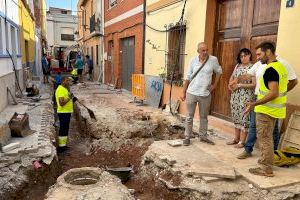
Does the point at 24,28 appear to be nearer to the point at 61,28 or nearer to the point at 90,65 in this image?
the point at 90,65

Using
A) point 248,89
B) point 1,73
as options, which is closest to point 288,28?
point 248,89

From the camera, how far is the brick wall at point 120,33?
11484 mm

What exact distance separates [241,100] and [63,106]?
3975mm

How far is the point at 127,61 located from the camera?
45.0ft

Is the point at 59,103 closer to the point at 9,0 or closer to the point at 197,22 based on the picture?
the point at 197,22

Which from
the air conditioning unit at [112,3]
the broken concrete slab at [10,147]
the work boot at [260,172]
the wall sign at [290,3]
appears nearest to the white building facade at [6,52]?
the broken concrete slab at [10,147]

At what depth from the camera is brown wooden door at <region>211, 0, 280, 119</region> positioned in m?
5.34

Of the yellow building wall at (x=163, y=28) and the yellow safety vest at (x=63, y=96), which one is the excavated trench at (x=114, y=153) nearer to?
the yellow safety vest at (x=63, y=96)

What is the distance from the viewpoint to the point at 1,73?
8.17 meters

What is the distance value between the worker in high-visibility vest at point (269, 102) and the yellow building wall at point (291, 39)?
3.12ft

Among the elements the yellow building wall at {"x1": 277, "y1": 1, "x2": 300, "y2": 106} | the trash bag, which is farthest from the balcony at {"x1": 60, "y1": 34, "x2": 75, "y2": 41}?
the trash bag

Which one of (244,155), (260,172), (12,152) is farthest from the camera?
(12,152)

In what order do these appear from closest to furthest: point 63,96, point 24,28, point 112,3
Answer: point 63,96
point 24,28
point 112,3

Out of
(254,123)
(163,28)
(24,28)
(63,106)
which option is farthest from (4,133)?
(24,28)
